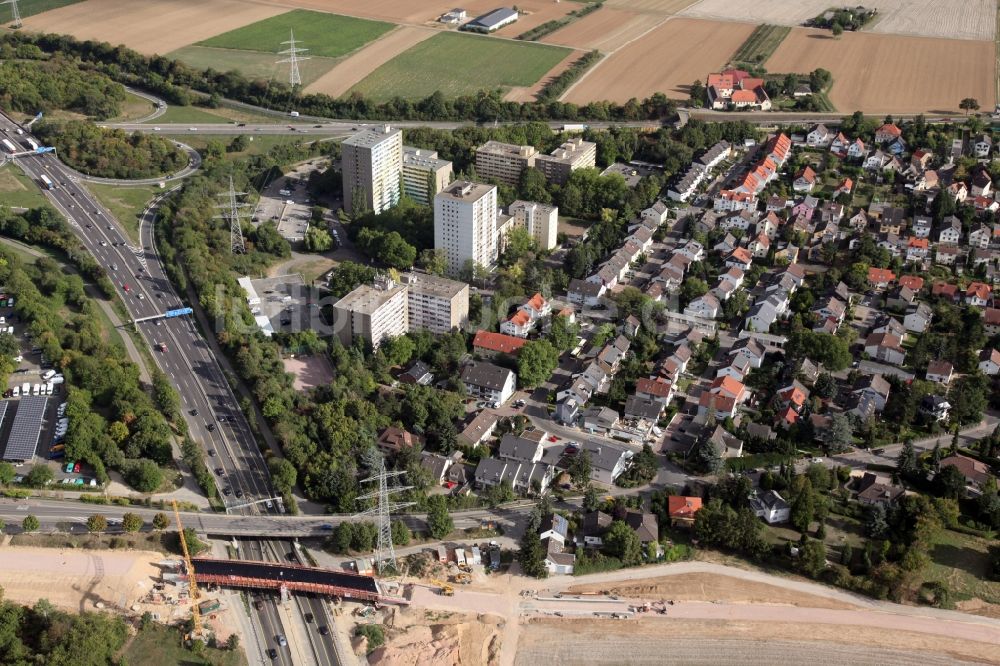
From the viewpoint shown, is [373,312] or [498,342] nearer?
[373,312]

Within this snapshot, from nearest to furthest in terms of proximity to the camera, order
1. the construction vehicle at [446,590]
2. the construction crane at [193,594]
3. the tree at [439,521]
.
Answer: the construction crane at [193,594] < the construction vehicle at [446,590] < the tree at [439,521]

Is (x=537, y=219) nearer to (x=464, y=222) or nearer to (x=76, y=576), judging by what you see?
(x=464, y=222)

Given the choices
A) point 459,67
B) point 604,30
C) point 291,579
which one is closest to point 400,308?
point 291,579

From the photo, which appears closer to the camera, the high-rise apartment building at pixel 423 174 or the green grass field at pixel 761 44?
the high-rise apartment building at pixel 423 174

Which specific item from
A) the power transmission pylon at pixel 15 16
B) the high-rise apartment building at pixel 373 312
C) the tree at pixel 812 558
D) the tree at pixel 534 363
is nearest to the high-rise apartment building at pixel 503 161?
the high-rise apartment building at pixel 373 312

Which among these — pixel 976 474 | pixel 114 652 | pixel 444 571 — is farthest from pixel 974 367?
pixel 114 652

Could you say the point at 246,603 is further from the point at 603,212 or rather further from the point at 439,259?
the point at 603,212

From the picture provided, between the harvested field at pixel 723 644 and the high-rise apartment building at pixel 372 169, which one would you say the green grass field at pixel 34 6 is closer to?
the high-rise apartment building at pixel 372 169
